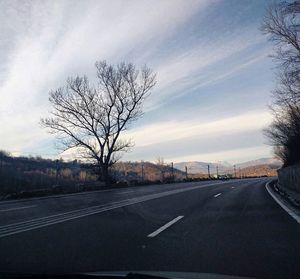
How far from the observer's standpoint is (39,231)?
399 inches

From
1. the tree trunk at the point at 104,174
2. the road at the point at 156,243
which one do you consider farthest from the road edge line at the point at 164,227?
the tree trunk at the point at 104,174

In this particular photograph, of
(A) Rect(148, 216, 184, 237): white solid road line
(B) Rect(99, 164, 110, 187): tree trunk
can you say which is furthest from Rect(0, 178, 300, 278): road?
(B) Rect(99, 164, 110, 187): tree trunk

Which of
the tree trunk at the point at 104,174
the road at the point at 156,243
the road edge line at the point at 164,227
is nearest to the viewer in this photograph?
the road at the point at 156,243

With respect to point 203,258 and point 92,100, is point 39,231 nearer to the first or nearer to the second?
point 203,258

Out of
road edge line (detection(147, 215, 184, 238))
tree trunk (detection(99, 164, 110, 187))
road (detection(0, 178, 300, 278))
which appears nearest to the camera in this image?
road (detection(0, 178, 300, 278))

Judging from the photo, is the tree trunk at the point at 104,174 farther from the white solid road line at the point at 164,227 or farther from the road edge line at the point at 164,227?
the white solid road line at the point at 164,227

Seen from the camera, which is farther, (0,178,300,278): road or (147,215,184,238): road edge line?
(147,215,184,238): road edge line

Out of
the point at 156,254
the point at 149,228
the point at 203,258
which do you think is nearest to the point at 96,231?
the point at 149,228

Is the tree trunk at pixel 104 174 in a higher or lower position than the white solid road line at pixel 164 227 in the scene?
higher

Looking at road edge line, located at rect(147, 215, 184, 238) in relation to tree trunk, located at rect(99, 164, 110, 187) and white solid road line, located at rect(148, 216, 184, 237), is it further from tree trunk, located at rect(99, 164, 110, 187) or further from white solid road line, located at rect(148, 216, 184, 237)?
tree trunk, located at rect(99, 164, 110, 187)

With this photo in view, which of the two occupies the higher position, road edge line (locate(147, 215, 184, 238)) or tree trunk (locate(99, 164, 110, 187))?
tree trunk (locate(99, 164, 110, 187))

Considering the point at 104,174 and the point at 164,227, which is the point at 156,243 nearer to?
the point at 164,227

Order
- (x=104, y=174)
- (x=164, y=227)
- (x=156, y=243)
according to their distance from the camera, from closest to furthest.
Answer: (x=156, y=243) < (x=164, y=227) < (x=104, y=174)

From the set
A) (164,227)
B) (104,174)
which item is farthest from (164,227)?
(104,174)
